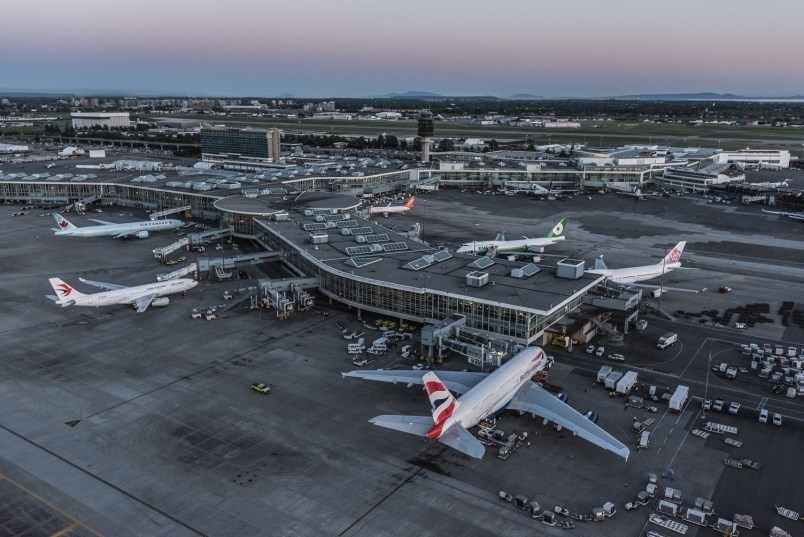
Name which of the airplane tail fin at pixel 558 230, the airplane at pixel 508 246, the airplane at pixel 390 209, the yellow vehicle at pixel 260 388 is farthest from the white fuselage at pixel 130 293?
the airplane tail fin at pixel 558 230

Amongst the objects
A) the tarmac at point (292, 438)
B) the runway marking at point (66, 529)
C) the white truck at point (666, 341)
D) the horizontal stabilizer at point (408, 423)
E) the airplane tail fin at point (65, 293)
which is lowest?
the runway marking at point (66, 529)

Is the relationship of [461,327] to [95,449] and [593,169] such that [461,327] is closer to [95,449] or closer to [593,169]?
[95,449]

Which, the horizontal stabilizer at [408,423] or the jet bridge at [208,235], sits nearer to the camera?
the horizontal stabilizer at [408,423]

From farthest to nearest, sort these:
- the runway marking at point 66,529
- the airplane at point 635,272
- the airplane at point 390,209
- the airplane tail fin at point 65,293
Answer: the airplane at point 390,209, the airplane at point 635,272, the airplane tail fin at point 65,293, the runway marking at point 66,529

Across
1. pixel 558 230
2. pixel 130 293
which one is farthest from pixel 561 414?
pixel 558 230

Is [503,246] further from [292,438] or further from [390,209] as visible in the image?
[292,438]

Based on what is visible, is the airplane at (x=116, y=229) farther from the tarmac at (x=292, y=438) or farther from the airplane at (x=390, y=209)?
the airplane at (x=390, y=209)

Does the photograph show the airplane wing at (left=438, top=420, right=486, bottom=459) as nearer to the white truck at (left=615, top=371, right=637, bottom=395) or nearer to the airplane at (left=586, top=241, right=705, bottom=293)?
the white truck at (left=615, top=371, right=637, bottom=395)

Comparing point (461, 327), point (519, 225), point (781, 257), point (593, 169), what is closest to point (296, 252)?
point (461, 327)
